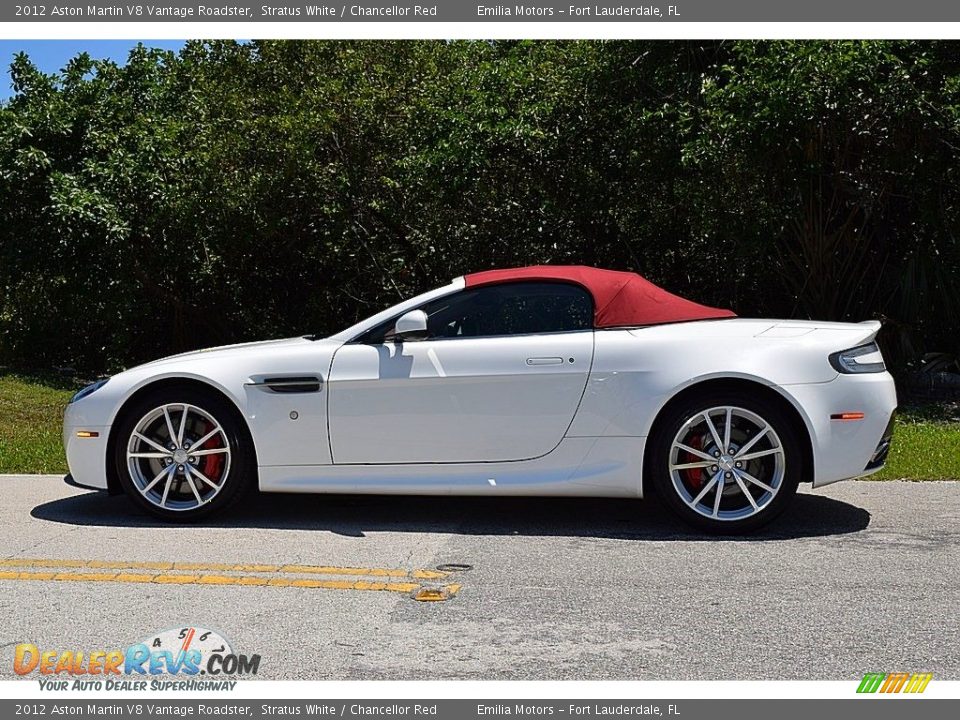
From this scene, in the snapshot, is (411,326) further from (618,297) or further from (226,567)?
(226,567)

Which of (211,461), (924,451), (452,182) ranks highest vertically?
(452,182)

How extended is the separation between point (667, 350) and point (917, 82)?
7.49m

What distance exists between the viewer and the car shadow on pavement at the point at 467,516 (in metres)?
6.71

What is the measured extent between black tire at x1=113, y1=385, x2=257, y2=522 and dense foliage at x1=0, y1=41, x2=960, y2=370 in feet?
24.3

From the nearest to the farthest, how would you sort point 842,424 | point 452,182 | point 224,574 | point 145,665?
point 145,665, point 224,574, point 842,424, point 452,182

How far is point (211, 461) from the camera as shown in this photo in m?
6.88

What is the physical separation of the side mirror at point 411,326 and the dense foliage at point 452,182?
6.66 m

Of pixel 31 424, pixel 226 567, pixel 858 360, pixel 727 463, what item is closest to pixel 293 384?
pixel 226 567

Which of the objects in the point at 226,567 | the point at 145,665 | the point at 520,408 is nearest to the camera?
the point at 145,665

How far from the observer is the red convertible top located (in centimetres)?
678

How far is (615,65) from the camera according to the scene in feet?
48.4

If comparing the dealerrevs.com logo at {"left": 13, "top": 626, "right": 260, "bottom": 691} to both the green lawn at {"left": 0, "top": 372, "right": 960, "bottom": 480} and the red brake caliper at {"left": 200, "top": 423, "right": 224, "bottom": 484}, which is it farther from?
the green lawn at {"left": 0, "top": 372, "right": 960, "bottom": 480}

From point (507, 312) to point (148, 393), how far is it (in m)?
2.14

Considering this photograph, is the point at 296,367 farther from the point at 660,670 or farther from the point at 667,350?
the point at 660,670
